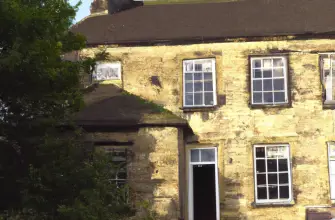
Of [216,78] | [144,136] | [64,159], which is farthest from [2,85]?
[216,78]

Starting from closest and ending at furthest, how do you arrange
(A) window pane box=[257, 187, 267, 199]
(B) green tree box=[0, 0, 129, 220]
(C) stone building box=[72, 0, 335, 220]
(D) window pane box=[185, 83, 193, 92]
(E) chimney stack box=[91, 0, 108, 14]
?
1. (B) green tree box=[0, 0, 129, 220]
2. (C) stone building box=[72, 0, 335, 220]
3. (A) window pane box=[257, 187, 267, 199]
4. (D) window pane box=[185, 83, 193, 92]
5. (E) chimney stack box=[91, 0, 108, 14]

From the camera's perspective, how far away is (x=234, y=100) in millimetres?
16922

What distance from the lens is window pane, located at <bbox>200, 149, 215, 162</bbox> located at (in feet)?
55.1

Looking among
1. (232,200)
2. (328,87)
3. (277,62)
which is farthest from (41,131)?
(328,87)

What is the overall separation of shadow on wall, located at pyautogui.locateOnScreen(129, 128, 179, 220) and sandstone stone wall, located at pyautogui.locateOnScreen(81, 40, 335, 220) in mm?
2378

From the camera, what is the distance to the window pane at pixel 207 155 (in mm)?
16781

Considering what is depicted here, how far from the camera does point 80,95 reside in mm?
12055

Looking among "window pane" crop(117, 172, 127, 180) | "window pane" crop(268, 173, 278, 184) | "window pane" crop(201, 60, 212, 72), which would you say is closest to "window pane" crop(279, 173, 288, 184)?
"window pane" crop(268, 173, 278, 184)

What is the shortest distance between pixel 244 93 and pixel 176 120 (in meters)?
3.05

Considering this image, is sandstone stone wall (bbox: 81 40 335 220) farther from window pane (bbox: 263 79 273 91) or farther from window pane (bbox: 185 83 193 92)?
window pane (bbox: 263 79 273 91)

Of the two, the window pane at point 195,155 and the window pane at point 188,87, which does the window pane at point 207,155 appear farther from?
the window pane at point 188,87

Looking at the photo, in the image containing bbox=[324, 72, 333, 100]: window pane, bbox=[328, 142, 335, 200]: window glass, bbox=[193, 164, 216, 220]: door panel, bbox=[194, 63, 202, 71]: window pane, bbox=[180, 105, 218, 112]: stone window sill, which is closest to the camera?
bbox=[328, 142, 335, 200]: window glass

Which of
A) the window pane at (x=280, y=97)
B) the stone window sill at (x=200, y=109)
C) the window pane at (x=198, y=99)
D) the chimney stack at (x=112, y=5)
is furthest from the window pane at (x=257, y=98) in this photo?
the chimney stack at (x=112, y=5)

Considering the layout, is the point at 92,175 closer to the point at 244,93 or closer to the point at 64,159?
the point at 64,159
